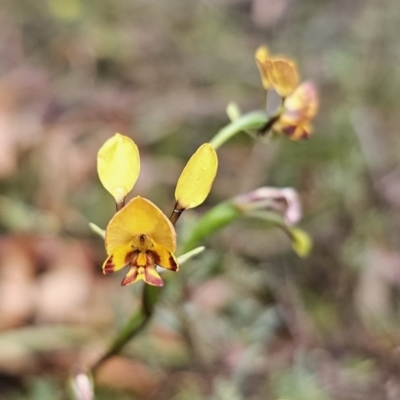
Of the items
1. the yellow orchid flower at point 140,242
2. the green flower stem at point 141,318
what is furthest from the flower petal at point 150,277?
the green flower stem at point 141,318

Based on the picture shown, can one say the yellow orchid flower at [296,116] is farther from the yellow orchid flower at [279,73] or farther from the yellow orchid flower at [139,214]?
the yellow orchid flower at [139,214]

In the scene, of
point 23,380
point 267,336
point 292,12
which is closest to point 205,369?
point 267,336

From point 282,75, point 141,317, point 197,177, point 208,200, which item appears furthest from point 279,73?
point 208,200

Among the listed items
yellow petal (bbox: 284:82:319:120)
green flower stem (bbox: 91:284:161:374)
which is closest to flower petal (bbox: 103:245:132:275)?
green flower stem (bbox: 91:284:161:374)

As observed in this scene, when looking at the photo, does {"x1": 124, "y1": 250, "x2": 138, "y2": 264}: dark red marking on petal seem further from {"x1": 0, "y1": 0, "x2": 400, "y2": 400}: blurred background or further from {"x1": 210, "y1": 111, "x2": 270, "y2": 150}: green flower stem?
{"x1": 0, "y1": 0, "x2": 400, "y2": 400}: blurred background

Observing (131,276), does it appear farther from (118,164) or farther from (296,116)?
(296,116)
